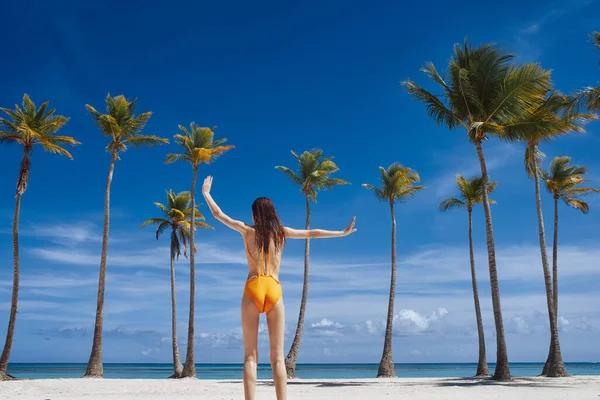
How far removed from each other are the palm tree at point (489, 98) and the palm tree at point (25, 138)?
52.4 ft

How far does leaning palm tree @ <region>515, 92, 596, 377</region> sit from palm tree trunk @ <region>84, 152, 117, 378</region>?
18220mm

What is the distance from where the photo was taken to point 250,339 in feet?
17.5

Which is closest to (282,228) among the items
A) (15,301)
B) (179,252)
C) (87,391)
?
(87,391)

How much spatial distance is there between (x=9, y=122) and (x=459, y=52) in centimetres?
1868

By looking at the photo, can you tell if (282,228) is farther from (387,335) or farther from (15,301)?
(387,335)

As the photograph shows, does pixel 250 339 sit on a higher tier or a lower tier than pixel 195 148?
lower

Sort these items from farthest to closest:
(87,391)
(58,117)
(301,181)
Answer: (301,181) < (58,117) < (87,391)

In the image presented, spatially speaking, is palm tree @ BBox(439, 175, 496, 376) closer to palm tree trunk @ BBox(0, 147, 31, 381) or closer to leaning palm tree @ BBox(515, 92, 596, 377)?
leaning palm tree @ BBox(515, 92, 596, 377)

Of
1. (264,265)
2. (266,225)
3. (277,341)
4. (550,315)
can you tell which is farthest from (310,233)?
(550,315)

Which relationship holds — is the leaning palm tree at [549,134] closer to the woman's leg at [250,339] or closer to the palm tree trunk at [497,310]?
the palm tree trunk at [497,310]

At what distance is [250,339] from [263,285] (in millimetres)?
518

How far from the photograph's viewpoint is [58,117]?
2600 centimetres

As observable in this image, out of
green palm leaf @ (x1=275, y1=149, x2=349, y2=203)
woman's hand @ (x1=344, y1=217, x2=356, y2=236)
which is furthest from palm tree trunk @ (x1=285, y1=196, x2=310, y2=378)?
woman's hand @ (x1=344, y1=217, x2=356, y2=236)

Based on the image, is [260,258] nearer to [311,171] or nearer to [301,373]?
[311,171]
